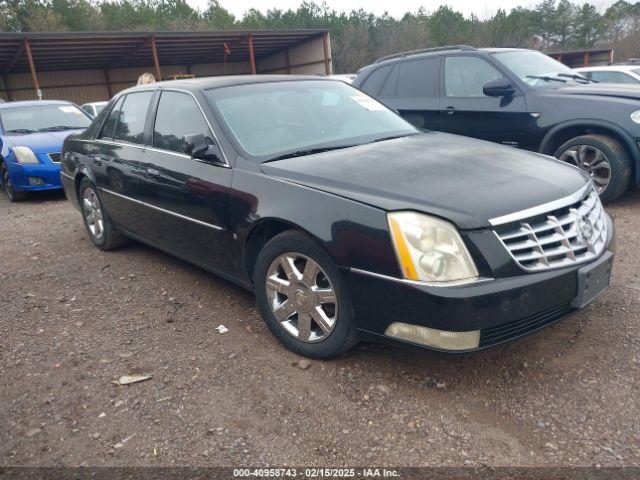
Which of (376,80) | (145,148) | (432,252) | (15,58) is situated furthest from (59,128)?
(15,58)

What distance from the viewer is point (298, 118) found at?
3.71 metres

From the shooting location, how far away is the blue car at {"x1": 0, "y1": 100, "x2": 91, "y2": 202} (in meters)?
7.80

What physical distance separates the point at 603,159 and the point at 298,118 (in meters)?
3.50

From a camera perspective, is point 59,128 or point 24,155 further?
point 59,128

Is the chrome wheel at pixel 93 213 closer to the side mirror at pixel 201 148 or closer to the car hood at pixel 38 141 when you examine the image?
the side mirror at pixel 201 148

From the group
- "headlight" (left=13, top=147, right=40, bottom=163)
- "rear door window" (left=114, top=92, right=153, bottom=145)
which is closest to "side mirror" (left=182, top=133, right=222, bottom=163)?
"rear door window" (left=114, top=92, right=153, bottom=145)

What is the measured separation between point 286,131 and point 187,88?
89 centimetres

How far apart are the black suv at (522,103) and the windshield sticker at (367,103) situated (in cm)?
→ 226

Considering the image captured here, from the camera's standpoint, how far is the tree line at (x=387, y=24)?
156ft

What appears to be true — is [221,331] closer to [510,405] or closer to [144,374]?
[144,374]

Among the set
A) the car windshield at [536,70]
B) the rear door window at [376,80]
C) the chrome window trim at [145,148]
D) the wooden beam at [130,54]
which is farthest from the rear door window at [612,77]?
the wooden beam at [130,54]

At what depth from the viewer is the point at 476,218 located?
243 centimetres

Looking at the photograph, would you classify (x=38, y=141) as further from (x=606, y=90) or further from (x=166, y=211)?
(x=606, y=90)

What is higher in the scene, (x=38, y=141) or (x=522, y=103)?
(x=522, y=103)
